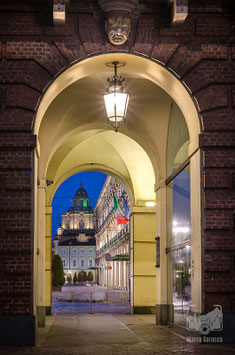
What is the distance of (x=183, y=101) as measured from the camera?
40.3 feet

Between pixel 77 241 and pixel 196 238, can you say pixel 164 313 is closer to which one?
pixel 196 238

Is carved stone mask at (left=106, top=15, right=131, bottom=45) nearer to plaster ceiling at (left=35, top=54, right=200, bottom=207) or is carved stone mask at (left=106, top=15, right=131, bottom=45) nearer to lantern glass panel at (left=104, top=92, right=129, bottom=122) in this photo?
plaster ceiling at (left=35, top=54, right=200, bottom=207)

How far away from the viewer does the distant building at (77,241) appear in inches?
6358

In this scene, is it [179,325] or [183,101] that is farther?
[179,325]

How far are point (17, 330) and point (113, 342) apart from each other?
7.43 ft

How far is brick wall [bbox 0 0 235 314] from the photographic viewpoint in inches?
432

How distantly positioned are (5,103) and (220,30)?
4349 millimetres

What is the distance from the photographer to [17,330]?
10.6 meters

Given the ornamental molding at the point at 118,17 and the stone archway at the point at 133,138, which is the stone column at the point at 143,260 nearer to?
the stone archway at the point at 133,138

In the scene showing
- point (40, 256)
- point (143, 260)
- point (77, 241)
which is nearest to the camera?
point (40, 256)

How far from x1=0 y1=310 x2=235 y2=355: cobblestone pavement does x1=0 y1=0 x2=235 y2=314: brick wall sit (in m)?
0.91

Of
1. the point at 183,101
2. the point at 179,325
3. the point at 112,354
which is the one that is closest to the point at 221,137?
the point at 183,101

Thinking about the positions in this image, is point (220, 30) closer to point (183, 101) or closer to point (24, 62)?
point (183, 101)

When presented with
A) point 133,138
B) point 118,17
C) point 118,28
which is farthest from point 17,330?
point 133,138
